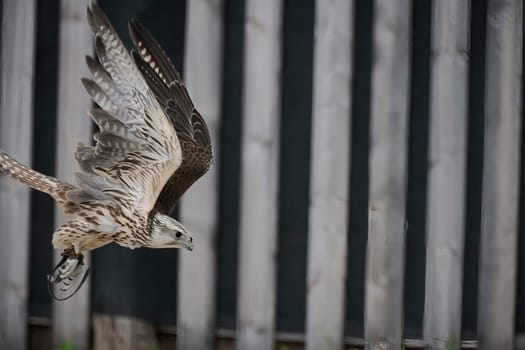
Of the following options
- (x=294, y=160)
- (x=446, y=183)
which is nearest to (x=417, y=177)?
(x=446, y=183)

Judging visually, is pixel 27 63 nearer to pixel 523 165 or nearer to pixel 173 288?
pixel 173 288

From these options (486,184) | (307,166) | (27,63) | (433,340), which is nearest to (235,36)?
(307,166)

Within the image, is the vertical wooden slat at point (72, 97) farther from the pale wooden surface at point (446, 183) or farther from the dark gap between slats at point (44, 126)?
the pale wooden surface at point (446, 183)

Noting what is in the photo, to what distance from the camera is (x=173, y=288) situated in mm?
3117

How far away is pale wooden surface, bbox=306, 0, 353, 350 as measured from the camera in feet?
9.70

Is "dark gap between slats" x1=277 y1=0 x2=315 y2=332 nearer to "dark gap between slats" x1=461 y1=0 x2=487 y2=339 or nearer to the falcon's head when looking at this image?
"dark gap between slats" x1=461 y1=0 x2=487 y2=339

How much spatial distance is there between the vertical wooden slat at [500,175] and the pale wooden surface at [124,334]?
94 centimetres

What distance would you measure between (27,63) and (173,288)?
2.54ft

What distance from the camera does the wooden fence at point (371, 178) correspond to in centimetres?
294

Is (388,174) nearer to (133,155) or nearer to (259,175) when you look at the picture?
(259,175)

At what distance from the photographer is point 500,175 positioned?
298 centimetres

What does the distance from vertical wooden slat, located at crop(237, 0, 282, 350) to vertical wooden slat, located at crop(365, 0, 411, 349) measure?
0.27 m

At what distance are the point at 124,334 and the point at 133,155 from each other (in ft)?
3.00

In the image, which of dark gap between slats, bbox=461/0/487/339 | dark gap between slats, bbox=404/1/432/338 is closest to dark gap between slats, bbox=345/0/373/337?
dark gap between slats, bbox=404/1/432/338
